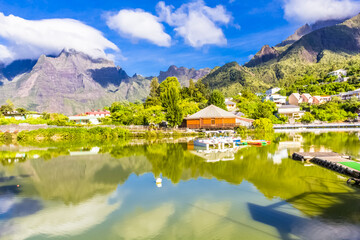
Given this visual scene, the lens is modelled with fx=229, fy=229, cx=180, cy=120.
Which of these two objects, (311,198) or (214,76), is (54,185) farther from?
(214,76)

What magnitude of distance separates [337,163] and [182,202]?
471 inches

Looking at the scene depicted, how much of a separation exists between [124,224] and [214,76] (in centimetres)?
17676

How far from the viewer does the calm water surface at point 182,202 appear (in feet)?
28.1

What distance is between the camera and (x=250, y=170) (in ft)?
56.5

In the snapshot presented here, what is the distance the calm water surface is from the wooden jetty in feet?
2.15

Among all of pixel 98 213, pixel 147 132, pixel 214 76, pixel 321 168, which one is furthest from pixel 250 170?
pixel 214 76

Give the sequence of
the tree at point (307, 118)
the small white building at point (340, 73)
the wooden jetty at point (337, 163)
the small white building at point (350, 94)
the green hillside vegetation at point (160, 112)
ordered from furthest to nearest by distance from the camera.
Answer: the small white building at point (340, 73)
the small white building at point (350, 94)
the tree at point (307, 118)
the green hillside vegetation at point (160, 112)
the wooden jetty at point (337, 163)

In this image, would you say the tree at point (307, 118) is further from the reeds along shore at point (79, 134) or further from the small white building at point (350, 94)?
the reeds along shore at point (79, 134)

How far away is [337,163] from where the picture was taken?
1617 centimetres

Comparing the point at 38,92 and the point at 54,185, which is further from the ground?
the point at 38,92

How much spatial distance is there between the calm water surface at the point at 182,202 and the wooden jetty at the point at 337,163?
655 millimetres

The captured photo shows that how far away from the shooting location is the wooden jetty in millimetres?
14148

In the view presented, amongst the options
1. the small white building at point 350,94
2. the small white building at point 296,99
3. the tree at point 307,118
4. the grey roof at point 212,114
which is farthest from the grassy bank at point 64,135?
the small white building at point 350,94

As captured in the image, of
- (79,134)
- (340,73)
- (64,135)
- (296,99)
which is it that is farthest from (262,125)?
(340,73)
